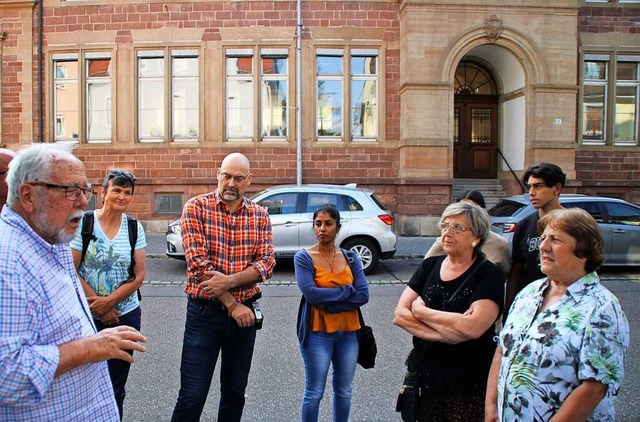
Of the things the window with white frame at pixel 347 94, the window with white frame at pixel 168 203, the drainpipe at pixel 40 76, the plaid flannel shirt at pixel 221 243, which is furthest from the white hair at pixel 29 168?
the drainpipe at pixel 40 76

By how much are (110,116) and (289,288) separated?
34.3 feet

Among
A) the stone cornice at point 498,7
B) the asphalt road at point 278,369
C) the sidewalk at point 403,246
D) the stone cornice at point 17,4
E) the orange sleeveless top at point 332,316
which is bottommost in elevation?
the asphalt road at point 278,369

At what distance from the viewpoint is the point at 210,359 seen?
3.20m

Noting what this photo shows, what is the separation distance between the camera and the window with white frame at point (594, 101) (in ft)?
54.7

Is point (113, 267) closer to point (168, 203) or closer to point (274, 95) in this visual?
point (168, 203)

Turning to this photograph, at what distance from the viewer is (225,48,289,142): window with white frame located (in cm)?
1591

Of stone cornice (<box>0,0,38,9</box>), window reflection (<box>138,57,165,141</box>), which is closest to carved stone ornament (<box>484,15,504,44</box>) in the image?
window reflection (<box>138,57,165,141</box>)

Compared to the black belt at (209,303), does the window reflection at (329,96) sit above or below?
above

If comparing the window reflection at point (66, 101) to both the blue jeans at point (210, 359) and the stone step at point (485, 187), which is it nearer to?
the stone step at point (485, 187)

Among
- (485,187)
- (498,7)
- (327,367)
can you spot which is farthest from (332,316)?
(485,187)

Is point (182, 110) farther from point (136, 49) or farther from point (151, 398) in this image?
point (151, 398)

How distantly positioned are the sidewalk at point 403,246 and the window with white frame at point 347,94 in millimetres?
3545

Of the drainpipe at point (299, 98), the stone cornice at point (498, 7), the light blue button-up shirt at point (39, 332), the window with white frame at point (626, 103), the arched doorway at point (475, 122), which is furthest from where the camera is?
the arched doorway at point (475, 122)

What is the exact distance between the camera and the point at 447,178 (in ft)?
49.2
